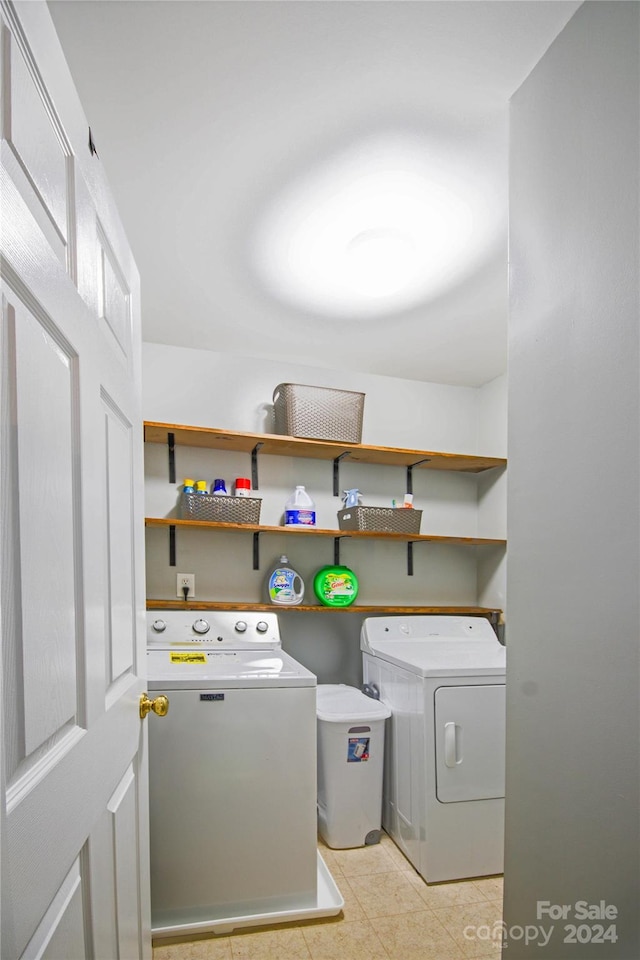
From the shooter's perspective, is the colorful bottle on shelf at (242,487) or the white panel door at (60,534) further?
the colorful bottle on shelf at (242,487)

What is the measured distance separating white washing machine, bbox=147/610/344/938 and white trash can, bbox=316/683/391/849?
1.29 ft

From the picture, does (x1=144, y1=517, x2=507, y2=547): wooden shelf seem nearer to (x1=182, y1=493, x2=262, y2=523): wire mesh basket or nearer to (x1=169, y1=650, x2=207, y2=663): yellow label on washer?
(x1=182, y1=493, x2=262, y2=523): wire mesh basket

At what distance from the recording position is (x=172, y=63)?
1374 millimetres

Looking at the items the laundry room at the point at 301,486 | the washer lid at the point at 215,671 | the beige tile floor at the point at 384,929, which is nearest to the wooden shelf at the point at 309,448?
the laundry room at the point at 301,486

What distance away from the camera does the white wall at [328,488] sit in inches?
119

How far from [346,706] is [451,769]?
552mm

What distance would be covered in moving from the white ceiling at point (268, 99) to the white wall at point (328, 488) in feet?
2.90

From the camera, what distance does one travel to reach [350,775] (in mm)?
2486

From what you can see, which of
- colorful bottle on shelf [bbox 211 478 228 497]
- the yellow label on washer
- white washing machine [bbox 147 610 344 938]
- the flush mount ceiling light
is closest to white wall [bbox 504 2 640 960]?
the flush mount ceiling light

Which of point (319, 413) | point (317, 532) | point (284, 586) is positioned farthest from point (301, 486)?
point (284, 586)

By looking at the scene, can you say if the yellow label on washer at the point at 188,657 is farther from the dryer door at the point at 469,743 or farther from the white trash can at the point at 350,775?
the dryer door at the point at 469,743

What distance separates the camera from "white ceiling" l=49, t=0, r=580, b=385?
1255 millimetres

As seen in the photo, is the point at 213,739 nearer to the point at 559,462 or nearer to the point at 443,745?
the point at 443,745

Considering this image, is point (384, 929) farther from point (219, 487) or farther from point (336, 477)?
point (336, 477)
